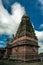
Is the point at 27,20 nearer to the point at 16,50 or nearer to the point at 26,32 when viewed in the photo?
the point at 26,32

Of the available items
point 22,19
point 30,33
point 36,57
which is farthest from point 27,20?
point 36,57

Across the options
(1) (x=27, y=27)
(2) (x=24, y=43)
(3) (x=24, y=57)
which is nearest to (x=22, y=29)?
(1) (x=27, y=27)

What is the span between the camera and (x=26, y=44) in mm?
42375

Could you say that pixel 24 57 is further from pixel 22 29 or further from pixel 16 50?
pixel 22 29

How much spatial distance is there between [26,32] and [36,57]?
7572 millimetres

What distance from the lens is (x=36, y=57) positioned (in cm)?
4322

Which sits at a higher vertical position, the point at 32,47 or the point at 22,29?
the point at 22,29

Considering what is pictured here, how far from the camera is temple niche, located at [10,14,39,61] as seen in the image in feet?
138

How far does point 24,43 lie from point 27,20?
8909 mm

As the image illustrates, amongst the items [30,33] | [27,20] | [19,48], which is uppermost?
[27,20]

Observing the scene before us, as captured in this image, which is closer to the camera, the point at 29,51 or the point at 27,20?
the point at 29,51

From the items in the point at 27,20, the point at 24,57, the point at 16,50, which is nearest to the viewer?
the point at 24,57

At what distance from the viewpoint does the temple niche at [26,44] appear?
1657 inches

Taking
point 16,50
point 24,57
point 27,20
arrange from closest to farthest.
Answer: point 24,57 → point 16,50 → point 27,20
